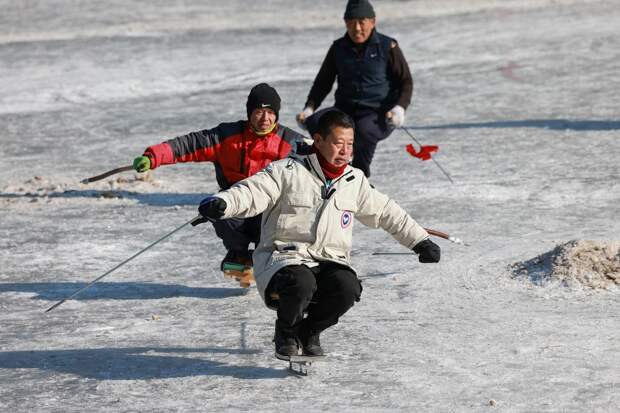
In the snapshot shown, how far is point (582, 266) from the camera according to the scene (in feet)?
27.1

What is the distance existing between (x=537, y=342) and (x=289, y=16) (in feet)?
53.9

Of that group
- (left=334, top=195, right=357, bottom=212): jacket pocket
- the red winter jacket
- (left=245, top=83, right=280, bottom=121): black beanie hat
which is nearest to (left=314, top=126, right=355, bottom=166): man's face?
(left=334, top=195, right=357, bottom=212): jacket pocket

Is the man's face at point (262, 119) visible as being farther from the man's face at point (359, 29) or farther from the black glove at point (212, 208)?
the man's face at point (359, 29)

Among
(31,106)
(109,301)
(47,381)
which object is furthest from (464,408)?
(31,106)

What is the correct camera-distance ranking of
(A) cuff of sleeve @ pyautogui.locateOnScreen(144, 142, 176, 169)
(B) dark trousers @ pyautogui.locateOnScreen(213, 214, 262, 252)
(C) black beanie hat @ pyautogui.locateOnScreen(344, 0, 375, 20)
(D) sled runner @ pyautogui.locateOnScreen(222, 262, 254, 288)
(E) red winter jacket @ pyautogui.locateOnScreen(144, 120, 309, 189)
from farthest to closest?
(C) black beanie hat @ pyautogui.locateOnScreen(344, 0, 375, 20)
(B) dark trousers @ pyautogui.locateOnScreen(213, 214, 262, 252)
(D) sled runner @ pyautogui.locateOnScreen(222, 262, 254, 288)
(E) red winter jacket @ pyautogui.locateOnScreen(144, 120, 309, 189)
(A) cuff of sleeve @ pyautogui.locateOnScreen(144, 142, 176, 169)

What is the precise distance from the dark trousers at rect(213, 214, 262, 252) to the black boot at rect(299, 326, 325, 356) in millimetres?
1729

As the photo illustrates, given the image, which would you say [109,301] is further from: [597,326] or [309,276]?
[597,326]

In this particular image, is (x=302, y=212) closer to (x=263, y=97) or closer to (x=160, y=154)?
(x=263, y=97)

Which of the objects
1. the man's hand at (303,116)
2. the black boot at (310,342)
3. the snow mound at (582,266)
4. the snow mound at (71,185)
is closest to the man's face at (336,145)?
the black boot at (310,342)

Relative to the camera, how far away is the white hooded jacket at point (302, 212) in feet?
21.6

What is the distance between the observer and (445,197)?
11.1 meters

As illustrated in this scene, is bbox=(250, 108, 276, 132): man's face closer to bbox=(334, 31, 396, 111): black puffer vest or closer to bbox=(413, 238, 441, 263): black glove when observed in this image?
bbox=(413, 238, 441, 263): black glove

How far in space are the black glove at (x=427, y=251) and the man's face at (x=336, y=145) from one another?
621 mm

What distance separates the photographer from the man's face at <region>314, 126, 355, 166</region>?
6.52 metres
